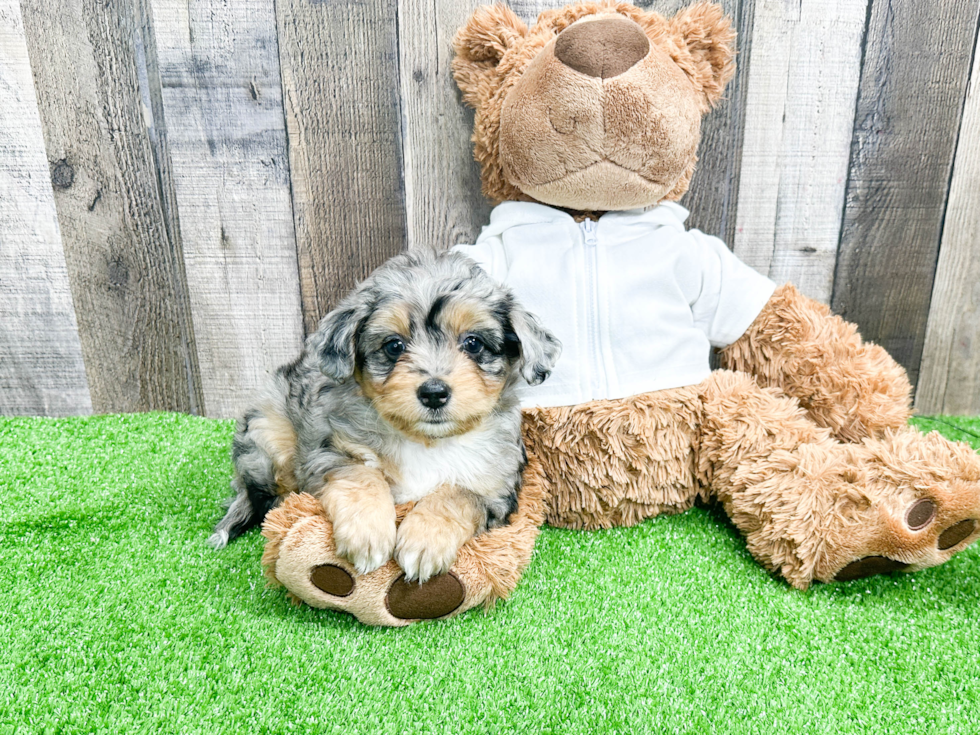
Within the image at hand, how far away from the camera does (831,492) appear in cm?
221

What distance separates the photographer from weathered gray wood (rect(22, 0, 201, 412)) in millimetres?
2850

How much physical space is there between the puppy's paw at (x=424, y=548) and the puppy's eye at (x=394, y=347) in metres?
0.51

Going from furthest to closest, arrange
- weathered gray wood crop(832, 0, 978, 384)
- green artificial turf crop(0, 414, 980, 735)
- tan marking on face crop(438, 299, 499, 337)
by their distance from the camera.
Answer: weathered gray wood crop(832, 0, 978, 384) < tan marking on face crop(438, 299, 499, 337) < green artificial turf crop(0, 414, 980, 735)

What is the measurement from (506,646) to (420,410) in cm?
75

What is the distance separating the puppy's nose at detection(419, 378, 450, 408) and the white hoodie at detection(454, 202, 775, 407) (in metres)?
0.67

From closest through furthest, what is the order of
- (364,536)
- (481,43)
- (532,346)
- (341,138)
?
(364,536)
(532,346)
(481,43)
(341,138)

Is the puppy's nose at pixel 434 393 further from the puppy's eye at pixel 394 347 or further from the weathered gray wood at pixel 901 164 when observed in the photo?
the weathered gray wood at pixel 901 164

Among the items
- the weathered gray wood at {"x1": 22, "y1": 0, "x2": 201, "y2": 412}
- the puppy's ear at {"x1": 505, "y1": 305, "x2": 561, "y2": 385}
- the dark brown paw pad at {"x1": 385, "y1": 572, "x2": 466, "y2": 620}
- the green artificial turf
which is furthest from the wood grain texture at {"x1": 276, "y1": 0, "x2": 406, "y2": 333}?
the dark brown paw pad at {"x1": 385, "y1": 572, "x2": 466, "y2": 620}

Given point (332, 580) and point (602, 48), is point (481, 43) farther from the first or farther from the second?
point (332, 580)

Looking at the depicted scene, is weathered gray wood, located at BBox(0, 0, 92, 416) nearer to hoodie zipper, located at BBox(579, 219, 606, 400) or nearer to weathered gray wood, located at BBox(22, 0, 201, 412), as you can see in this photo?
weathered gray wood, located at BBox(22, 0, 201, 412)

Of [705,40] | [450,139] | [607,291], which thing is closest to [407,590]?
[607,291]

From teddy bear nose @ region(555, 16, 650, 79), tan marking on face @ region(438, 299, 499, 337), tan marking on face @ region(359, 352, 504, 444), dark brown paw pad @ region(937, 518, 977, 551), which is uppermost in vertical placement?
teddy bear nose @ region(555, 16, 650, 79)

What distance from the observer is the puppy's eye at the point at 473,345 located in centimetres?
203

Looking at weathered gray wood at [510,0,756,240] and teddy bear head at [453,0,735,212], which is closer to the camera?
teddy bear head at [453,0,735,212]
